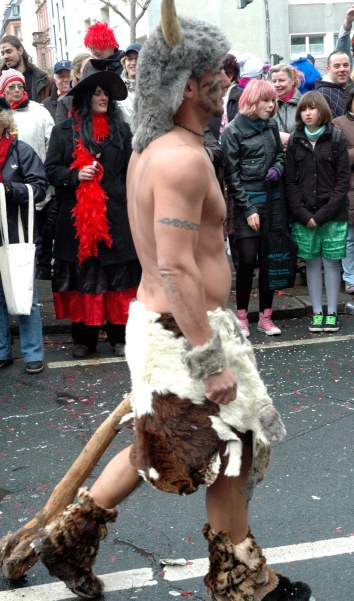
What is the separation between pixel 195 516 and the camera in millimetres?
4152

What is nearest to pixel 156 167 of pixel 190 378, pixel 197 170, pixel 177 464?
pixel 197 170

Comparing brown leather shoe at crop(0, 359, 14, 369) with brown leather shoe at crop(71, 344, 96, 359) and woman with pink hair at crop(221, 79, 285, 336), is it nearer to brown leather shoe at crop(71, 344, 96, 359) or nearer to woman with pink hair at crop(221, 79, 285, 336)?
brown leather shoe at crop(71, 344, 96, 359)

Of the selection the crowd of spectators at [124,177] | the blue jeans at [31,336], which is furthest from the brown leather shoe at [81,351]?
the blue jeans at [31,336]

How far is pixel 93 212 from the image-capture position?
691cm

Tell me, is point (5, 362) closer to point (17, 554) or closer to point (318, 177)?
point (318, 177)

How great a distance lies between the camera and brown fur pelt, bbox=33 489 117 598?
3.39 metres

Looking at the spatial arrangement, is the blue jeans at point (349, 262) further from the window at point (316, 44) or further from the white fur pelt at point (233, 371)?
the window at point (316, 44)

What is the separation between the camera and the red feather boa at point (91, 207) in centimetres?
687

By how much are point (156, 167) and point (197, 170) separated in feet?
0.43

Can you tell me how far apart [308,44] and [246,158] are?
3216cm

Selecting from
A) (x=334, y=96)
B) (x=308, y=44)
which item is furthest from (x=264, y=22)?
(x=334, y=96)

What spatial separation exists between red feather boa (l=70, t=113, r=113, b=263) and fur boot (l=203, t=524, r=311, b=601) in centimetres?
397

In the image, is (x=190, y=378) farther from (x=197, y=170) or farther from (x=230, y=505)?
(x=197, y=170)

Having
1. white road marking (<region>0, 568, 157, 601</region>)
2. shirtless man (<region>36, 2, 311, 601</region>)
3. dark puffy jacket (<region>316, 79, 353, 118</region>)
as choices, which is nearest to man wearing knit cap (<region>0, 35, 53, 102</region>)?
dark puffy jacket (<region>316, 79, 353, 118</region>)
